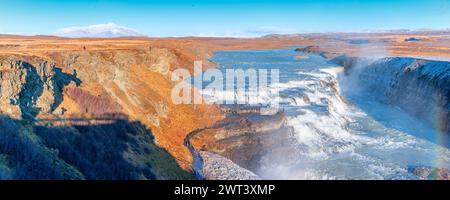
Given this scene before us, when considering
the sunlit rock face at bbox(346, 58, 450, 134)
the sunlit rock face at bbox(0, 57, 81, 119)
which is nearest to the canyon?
the sunlit rock face at bbox(0, 57, 81, 119)

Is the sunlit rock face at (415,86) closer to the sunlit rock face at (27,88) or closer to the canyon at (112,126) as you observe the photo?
the canyon at (112,126)

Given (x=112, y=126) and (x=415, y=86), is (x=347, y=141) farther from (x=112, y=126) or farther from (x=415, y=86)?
(x=415, y=86)

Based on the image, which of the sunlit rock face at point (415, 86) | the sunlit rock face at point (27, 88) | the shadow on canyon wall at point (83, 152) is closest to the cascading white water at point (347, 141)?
the sunlit rock face at point (415, 86)

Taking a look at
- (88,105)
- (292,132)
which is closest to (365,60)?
(292,132)

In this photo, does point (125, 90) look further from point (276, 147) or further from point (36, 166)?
point (36, 166)

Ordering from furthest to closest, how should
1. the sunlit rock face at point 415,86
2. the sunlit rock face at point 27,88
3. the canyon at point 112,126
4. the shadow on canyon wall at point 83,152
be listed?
the sunlit rock face at point 415,86 < the sunlit rock face at point 27,88 < the canyon at point 112,126 < the shadow on canyon wall at point 83,152

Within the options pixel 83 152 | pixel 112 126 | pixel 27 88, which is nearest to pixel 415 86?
pixel 112 126
